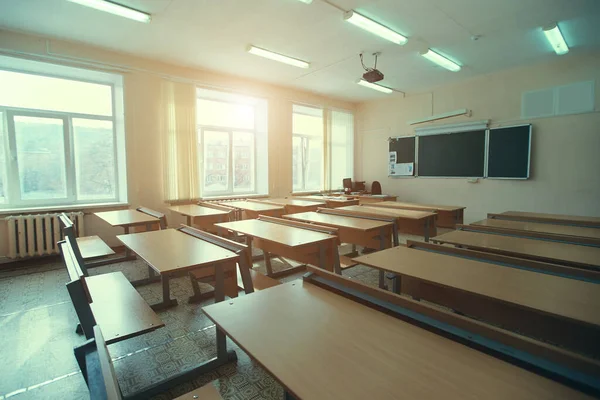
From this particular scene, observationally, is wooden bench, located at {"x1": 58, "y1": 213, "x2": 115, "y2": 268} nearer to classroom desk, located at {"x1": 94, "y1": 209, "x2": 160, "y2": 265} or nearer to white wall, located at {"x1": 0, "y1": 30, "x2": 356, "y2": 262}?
classroom desk, located at {"x1": 94, "y1": 209, "x2": 160, "y2": 265}

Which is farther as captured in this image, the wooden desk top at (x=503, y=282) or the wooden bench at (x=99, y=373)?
the wooden desk top at (x=503, y=282)

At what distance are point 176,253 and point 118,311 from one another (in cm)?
48

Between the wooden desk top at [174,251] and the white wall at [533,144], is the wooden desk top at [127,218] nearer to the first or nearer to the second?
the wooden desk top at [174,251]

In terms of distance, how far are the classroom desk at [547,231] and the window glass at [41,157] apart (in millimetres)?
5479

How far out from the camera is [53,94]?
4.48 meters

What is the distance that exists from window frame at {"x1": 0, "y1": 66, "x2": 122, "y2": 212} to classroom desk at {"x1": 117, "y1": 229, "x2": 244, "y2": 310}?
2855 mm

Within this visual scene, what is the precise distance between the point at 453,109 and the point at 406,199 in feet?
7.38

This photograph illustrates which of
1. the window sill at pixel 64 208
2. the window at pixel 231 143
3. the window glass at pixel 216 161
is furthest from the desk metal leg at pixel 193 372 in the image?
the window glass at pixel 216 161

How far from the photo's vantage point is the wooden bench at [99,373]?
0.74 m

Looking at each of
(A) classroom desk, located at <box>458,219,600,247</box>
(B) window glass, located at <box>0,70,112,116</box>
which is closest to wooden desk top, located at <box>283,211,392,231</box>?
(A) classroom desk, located at <box>458,219,600,247</box>

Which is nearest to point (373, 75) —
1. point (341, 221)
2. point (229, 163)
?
point (341, 221)

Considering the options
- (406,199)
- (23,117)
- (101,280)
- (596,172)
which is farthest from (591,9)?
(23,117)

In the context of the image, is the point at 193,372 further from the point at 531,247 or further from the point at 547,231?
the point at 547,231

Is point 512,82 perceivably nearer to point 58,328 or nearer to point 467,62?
point 467,62
